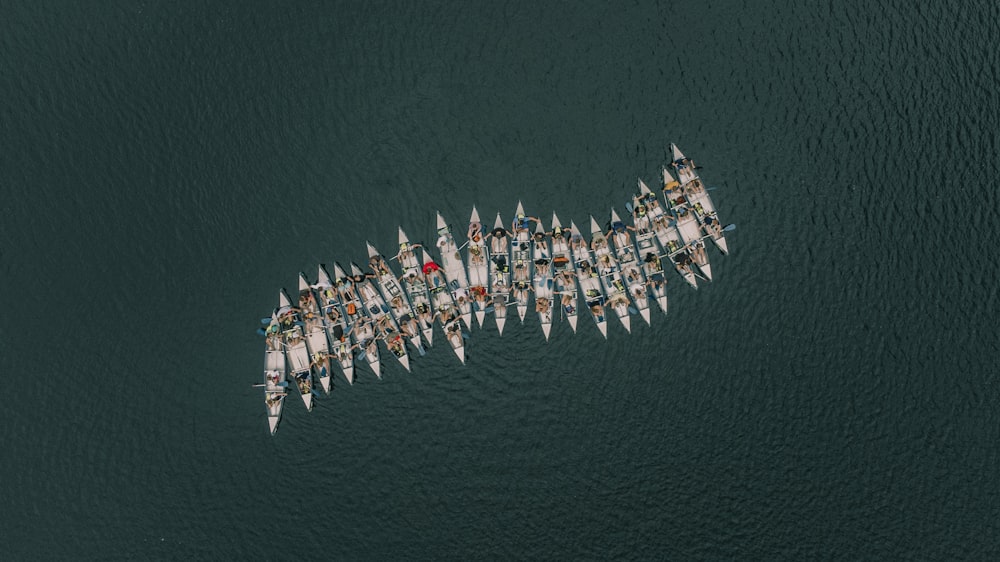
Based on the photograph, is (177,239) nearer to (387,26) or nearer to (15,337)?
(15,337)

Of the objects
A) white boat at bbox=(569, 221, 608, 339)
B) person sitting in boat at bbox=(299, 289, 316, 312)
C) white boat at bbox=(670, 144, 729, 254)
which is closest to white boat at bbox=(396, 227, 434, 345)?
person sitting in boat at bbox=(299, 289, 316, 312)

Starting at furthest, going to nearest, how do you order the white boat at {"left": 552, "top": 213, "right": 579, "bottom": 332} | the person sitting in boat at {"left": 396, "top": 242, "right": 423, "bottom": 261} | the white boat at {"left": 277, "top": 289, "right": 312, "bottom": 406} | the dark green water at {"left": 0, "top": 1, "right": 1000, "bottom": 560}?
the person sitting in boat at {"left": 396, "top": 242, "right": 423, "bottom": 261} → the white boat at {"left": 277, "top": 289, "right": 312, "bottom": 406} → the white boat at {"left": 552, "top": 213, "right": 579, "bottom": 332} → the dark green water at {"left": 0, "top": 1, "right": 1000, "bottom": 560}

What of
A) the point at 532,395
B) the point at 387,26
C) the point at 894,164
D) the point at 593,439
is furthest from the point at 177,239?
the point at 894,164

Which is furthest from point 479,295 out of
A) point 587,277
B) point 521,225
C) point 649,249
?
point 649,249

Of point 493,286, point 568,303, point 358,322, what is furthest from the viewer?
point 358,322

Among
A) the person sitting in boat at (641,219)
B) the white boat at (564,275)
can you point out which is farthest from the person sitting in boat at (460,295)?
the person sitting in boat at (641,219)

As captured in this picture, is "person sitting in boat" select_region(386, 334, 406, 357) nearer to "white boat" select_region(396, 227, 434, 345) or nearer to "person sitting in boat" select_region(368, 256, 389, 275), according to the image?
"white boat" select_region(396, 227, 434, 345)

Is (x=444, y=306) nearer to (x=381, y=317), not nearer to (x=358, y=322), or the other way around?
(x=381, y=317)
